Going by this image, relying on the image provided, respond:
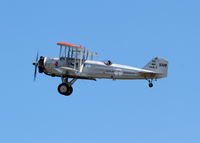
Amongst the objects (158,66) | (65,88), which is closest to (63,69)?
(65,88)

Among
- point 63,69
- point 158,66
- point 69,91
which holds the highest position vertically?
point 158,66

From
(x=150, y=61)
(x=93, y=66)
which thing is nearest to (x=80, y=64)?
(x=93, y=66)

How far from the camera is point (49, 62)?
66438 millimetres

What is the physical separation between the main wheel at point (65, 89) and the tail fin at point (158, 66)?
576cm

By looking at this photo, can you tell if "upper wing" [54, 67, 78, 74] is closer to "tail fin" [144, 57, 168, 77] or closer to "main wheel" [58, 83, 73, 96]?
"main wheel" [58, 83, 73, 96]

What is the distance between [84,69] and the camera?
65812mm

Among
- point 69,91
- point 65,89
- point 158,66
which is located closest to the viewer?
point 158,66

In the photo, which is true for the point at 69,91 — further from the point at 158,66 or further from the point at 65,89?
the point at 158,66

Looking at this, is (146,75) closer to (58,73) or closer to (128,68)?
(128,68)

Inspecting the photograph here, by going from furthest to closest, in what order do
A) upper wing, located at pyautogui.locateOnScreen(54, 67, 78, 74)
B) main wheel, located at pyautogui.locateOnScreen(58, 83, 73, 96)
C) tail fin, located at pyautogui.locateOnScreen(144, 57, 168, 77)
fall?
main wheel, located at pyautogui.locateOnScreen(58, 83, 73, 96) → upper wing, located at pyautogui.locateOnScreen(54, 67, 78, 74) → tail fin, located at pyautogui.locateOnScreen(144, 57, 168, 77)

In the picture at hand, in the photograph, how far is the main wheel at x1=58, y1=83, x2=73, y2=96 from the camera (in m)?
65.9

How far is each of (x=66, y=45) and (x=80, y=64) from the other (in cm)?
174

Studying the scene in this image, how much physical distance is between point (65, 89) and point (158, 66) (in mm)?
6998

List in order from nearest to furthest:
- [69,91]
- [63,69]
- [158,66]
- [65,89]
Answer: [158,66]
[63,69]
[65,89]
[69,91]
